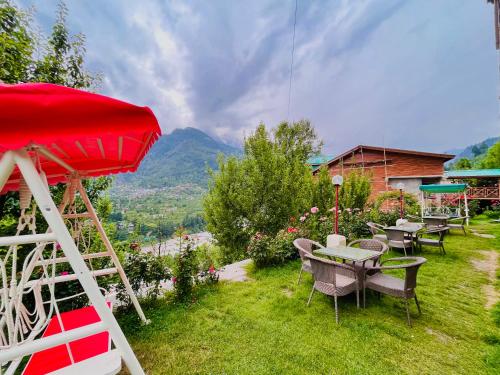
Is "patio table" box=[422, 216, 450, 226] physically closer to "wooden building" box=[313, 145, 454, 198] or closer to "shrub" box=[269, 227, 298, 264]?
"shrub" box=[269, 227, 298, 264]

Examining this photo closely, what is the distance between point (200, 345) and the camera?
9.22 ft

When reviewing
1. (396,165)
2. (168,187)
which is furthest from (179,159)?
(396,165)

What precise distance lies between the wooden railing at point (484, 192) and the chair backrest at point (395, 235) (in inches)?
621

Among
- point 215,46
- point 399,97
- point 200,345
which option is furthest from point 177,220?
point 399,97

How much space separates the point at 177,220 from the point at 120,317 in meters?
2.05

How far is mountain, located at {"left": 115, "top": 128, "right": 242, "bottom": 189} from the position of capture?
135 ft

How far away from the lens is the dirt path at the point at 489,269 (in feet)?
12.9

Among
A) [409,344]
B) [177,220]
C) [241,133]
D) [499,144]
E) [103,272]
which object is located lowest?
[409,344]

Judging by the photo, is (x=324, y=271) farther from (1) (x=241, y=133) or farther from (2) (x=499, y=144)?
(2) (x=499, y=144)

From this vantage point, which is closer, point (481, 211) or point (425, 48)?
A: point (425, 48)

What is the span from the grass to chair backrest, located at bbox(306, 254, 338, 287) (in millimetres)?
583

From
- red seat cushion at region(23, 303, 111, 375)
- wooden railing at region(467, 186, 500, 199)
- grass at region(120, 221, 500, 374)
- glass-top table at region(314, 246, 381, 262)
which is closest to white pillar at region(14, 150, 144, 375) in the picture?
red seat cushion at region(23, 303, 111, 375)

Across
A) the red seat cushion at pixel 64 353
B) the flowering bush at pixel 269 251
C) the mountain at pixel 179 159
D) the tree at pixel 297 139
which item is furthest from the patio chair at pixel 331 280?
the mountain at pixel 179 159

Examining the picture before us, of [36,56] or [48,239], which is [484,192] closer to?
[48,239]
